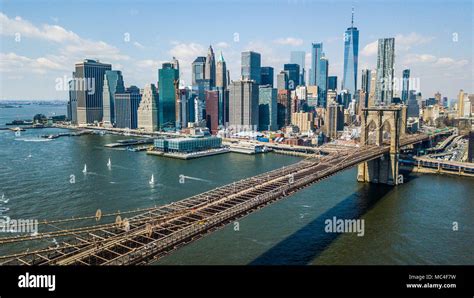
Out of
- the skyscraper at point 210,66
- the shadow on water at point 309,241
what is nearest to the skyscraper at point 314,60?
the skyscraper at point 210,66

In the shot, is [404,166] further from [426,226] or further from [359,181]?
[426,226]

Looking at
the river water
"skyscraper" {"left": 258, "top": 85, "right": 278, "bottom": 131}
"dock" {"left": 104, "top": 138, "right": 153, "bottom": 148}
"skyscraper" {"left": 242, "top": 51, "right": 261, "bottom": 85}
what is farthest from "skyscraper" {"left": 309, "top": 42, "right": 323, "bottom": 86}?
the river water

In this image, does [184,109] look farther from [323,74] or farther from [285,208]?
[323,74]

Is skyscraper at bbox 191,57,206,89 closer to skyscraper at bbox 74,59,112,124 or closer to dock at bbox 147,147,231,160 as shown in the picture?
skyscraper at bbox 74,59,112,124

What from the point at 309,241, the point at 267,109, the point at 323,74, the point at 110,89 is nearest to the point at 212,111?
the point at 267,109

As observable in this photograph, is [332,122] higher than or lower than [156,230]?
higher
